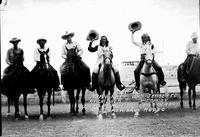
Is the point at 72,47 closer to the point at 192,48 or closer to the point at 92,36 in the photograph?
the point at 92,36

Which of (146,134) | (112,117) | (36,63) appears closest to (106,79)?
(112,117)

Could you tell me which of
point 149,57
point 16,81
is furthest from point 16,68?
point 149,57

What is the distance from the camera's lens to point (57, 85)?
35.7 feet

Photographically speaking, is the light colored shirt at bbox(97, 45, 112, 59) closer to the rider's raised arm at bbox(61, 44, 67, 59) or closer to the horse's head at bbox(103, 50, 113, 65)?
the horse's head at bbox(103, 50, 113, 65)

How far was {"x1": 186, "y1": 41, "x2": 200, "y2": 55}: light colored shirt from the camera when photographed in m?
11.4

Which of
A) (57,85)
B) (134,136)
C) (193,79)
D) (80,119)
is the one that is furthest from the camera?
(193,79)

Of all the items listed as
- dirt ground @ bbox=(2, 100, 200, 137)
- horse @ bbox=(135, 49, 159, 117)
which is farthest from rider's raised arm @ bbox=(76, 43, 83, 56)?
horse @ bbox=(135, 49, 159, 117)

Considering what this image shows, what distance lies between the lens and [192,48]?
11.4 meters

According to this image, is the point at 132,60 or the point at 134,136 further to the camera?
the point at 132,60

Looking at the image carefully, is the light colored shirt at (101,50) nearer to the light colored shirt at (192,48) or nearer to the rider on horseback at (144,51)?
the rider on horseback at (144,51)

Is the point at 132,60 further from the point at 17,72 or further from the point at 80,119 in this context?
the point at 17,72

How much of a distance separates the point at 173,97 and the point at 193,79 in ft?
2.83

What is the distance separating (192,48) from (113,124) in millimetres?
3770

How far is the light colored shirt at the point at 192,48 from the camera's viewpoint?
37.2ft
